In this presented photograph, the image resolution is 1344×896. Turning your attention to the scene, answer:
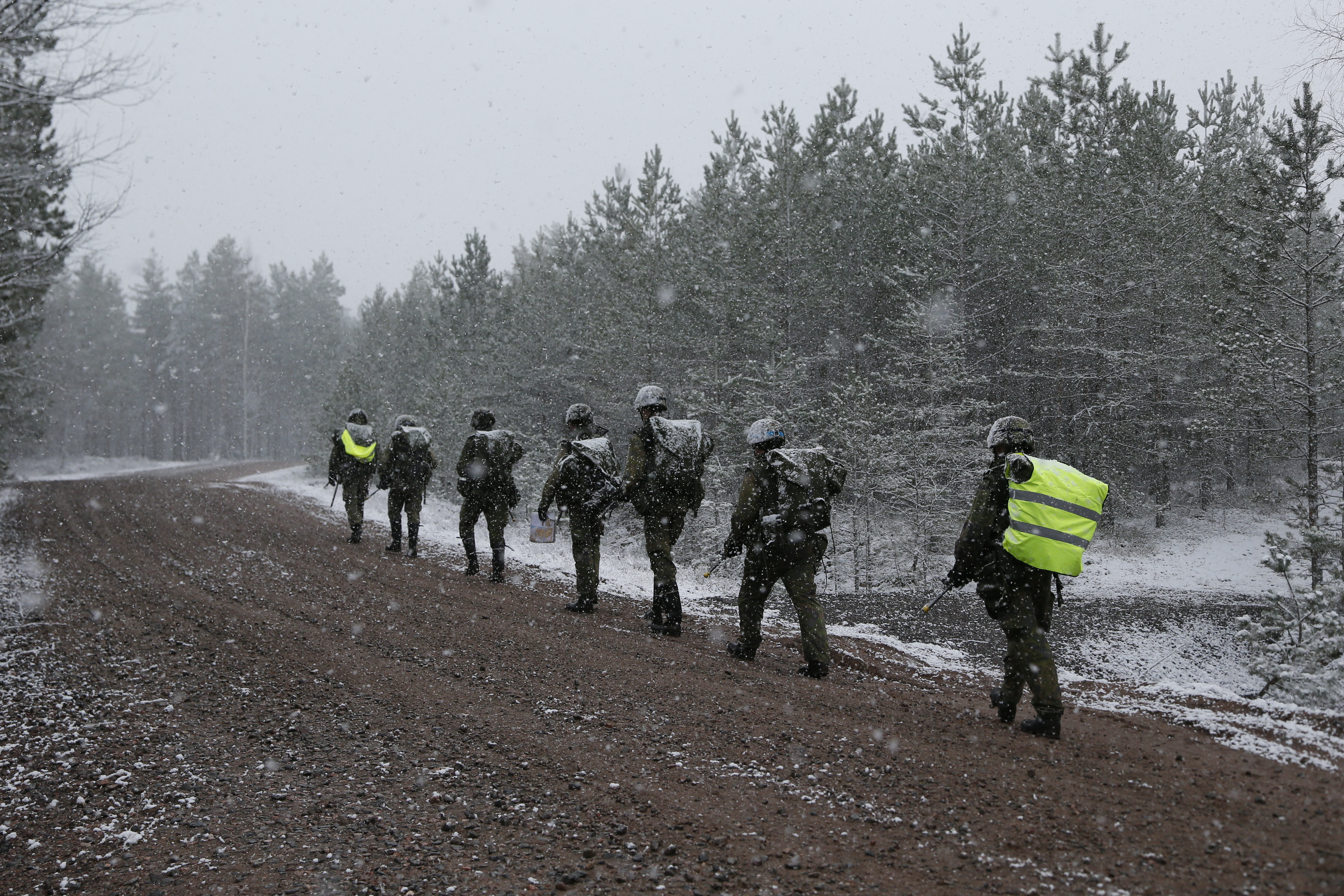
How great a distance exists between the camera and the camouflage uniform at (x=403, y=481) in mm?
11938

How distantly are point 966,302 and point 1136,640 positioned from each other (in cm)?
1074

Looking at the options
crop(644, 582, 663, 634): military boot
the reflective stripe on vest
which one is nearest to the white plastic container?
the reflective stripe on vest

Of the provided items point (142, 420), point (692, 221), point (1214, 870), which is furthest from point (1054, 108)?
point (142, 420)

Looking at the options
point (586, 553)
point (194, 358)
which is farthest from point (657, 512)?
point (194, 358)

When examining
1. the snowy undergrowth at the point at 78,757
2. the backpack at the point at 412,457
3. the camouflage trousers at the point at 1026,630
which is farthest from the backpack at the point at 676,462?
the backpack at the point at 412,457

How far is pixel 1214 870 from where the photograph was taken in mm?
2828

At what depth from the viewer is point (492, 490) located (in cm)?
1010

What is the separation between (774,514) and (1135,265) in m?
17.6

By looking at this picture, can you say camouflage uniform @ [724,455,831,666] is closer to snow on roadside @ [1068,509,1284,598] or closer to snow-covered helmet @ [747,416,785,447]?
snow-covered helmet @ [747,416,785,447]

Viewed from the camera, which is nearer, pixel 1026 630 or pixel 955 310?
pixel 1026 630

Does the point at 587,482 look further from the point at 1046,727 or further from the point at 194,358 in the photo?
the point at 194,358

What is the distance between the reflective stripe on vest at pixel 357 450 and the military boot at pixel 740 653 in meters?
8.89

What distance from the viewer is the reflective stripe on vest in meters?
13.1

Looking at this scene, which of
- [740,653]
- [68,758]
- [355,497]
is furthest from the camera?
[355,497]
